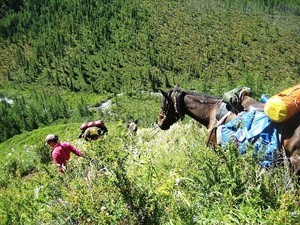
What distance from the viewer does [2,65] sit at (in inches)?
5344

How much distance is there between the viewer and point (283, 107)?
4.92 m

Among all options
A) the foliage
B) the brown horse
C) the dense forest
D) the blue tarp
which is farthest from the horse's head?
the foliage

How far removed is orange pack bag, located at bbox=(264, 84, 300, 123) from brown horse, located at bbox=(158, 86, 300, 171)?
7.4 inches

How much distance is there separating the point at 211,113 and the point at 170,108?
53.1 inches

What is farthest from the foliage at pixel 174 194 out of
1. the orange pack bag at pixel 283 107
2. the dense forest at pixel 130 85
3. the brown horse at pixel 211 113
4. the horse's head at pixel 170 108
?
the horse's head at pixel 170 108

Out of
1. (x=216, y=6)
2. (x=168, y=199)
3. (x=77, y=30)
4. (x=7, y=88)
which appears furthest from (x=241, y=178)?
(x=216, y=6)

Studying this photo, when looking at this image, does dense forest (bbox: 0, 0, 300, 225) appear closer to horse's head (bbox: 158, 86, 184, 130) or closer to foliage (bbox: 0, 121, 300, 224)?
foliage (bbox: 0, 121, 300, 224)

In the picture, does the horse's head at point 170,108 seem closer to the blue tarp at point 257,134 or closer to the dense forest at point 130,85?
the dense forest at point 130,85

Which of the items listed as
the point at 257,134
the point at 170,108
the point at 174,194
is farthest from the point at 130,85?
the point at 174,194

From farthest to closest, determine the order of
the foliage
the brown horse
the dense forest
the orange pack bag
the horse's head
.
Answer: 1. the horse's head
2. the brown horse
3. the orange pack bag
4. the dense forest
5. the foliage

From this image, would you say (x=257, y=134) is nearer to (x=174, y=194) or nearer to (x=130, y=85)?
(x=174, y=194)

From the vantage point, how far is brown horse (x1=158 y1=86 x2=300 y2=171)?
198 inches

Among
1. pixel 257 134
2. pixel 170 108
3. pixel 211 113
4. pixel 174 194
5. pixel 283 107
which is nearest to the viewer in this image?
pixel 174 194

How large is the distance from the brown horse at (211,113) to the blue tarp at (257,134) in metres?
0.13
